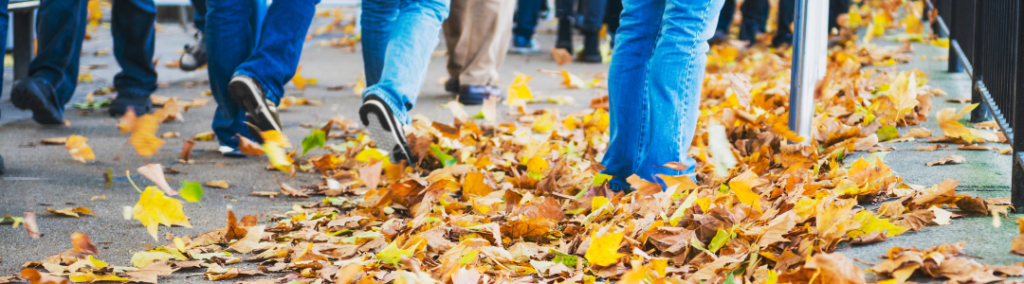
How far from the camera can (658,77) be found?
2.13 m

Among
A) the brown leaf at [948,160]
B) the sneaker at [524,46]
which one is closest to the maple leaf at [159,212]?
the brown leaf at [948,160]

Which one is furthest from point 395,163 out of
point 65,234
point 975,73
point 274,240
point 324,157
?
point 975,73

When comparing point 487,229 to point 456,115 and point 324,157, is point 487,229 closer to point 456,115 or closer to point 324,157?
point 324,157

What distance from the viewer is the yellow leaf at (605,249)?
178 cm

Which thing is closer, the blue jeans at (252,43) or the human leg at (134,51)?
the blue jeans at (252,43)

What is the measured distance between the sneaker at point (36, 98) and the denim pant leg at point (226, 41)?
35.2 inches

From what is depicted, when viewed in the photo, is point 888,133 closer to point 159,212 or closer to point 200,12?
point 159,212

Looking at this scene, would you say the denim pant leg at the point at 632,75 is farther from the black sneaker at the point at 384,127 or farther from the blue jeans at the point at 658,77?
the black sneaker at the point at 384,127

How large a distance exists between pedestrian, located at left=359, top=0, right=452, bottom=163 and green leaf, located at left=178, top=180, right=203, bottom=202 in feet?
1.66

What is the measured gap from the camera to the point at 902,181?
2180 millimetres

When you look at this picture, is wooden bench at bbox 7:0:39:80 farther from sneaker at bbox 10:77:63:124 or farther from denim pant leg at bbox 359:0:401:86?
denim pant leg at bbox 359:0:401:86

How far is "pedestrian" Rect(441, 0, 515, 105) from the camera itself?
4258mm

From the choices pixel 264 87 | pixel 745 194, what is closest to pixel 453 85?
pixel 264 87

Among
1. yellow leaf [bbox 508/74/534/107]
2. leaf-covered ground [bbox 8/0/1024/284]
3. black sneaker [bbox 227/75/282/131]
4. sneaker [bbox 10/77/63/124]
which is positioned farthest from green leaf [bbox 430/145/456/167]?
sneaker [bbox 10/77/63/124]
